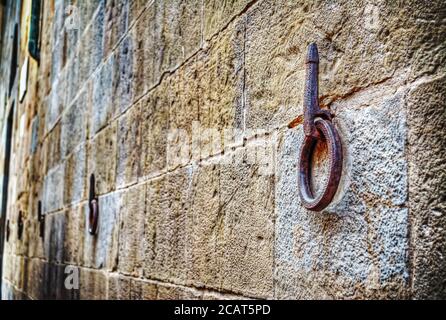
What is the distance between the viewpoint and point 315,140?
3.87ft

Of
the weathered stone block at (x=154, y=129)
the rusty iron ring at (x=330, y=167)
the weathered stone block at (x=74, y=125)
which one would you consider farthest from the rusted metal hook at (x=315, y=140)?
the weathered stone block at (x=74, y=125)

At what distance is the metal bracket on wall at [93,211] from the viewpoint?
290 cm

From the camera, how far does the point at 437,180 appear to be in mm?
893

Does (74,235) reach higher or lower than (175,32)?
lower

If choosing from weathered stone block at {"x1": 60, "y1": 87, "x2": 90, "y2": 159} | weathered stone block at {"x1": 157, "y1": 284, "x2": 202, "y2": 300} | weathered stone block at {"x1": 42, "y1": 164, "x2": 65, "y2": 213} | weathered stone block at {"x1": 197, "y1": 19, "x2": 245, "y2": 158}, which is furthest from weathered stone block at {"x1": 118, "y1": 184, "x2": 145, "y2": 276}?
weathered stone block at {"x1": 42, "y1": 164, "x2": 65, "y2": 213}

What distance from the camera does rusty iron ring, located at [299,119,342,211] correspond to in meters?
1.10

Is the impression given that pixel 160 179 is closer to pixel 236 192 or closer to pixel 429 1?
pixel 236 192

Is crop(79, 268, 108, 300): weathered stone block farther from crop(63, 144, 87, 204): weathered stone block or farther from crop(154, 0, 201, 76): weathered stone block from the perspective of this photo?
crop(154, 0, 201, 76): weathered stone block

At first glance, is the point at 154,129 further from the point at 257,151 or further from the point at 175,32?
the point at 257,151

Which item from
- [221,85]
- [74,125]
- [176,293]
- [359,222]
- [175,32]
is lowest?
[176,293]

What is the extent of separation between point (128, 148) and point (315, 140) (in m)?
1.41

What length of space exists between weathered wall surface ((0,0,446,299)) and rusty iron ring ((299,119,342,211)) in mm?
17

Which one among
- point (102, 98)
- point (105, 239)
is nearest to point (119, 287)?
point (105, 239)

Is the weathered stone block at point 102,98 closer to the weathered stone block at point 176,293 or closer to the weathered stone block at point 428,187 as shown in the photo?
the weathered stone block at point 176,293
